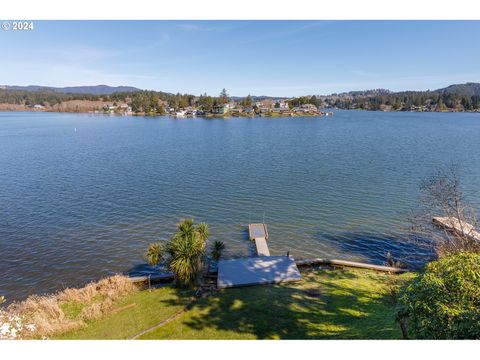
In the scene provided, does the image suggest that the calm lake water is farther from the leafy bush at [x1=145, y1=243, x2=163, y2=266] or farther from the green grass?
the green grass

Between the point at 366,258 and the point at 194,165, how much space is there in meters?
31.2

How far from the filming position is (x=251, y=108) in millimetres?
173375

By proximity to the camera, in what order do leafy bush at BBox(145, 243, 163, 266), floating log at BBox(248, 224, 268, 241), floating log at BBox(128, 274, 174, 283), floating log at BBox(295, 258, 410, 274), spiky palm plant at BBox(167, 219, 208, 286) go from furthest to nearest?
floating log at BBox(248, 224, 268, 241) < floating log at BBox(295, 258, 410, 274) < floating log at BBox(128, 274, 174, 283) < leafy bush at BBox(145, 243, 163, 266) < spiky palm plant at BBox(167, 219, 208, 286)

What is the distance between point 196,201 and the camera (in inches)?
1198

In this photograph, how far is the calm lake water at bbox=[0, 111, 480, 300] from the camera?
20859 millimetres

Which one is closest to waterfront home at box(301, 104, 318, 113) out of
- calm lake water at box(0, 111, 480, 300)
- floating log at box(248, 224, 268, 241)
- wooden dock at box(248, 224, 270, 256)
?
calm lake water at box(0, 111, 480, 300)

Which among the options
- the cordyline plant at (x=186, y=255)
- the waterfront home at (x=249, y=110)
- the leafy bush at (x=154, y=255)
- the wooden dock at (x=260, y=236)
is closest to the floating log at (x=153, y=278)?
the leafy bush at (x=154, y=255)

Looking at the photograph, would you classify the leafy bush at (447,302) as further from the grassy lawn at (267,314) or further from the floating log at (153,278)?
the floating log at (153,278)

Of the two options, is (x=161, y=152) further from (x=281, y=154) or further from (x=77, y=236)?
(x=77, y=236)

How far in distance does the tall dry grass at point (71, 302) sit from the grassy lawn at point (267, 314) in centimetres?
49

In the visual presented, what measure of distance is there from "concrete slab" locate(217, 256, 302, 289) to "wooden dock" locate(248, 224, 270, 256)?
2.77m

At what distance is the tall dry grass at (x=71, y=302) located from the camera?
39.3 feet

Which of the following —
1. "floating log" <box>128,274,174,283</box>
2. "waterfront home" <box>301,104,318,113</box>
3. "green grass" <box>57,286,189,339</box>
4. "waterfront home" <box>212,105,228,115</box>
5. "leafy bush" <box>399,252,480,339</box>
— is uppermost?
"waterfront home" <box>301,104,318,113</box>

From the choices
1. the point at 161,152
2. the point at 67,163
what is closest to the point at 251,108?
the point at 161,152
